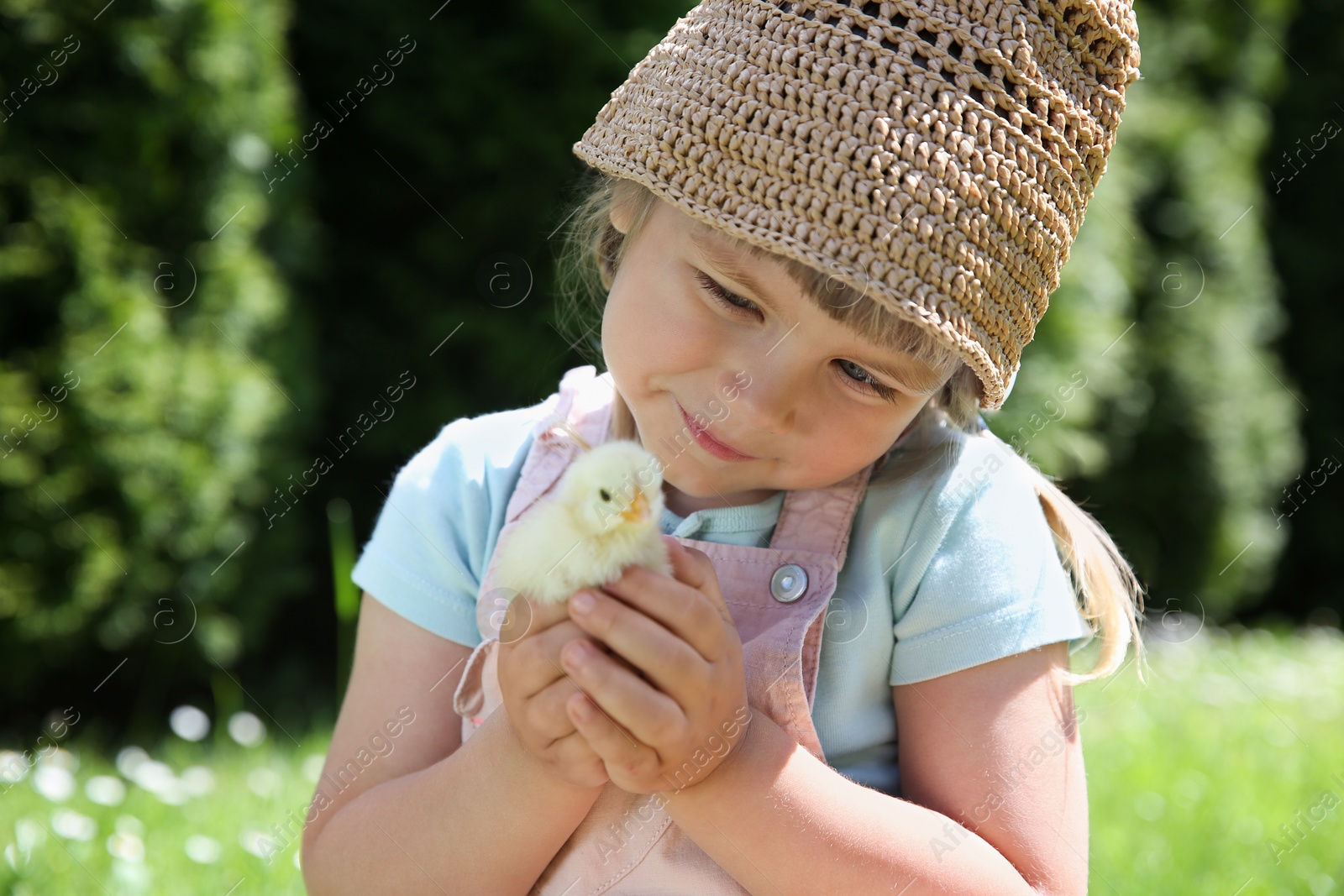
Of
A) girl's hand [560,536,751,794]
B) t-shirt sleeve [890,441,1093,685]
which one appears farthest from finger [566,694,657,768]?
t-shirt sleeve [890,441,1093,685]

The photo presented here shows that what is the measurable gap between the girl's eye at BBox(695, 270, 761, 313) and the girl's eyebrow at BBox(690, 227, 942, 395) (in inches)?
1.1

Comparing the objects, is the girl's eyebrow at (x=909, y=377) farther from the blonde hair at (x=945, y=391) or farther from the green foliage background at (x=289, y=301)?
the green foliage background at (x=289, y=301)

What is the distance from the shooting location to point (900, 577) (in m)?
1.64

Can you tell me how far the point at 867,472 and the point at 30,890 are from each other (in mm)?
1802

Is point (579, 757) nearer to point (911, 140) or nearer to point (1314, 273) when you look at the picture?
point (911, 140)

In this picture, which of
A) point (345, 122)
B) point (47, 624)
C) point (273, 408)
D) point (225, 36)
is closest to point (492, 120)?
point (345, 122)

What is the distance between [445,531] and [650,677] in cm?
60

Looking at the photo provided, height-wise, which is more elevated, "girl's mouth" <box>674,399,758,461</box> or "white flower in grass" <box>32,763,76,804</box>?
"girl's mouth" <box>674,399,758,461</box>

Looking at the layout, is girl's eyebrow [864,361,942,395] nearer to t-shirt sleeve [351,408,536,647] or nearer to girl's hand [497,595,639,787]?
girl's hand [497,595,639,787]

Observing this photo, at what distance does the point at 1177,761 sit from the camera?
3.69m

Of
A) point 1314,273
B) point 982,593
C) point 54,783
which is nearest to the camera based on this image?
point 982,593

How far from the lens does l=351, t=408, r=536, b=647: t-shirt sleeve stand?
1774mm

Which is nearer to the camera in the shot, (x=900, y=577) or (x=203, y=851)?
(x=900, y=577)

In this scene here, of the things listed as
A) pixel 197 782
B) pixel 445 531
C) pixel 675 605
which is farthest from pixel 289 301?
pixel 675 605
